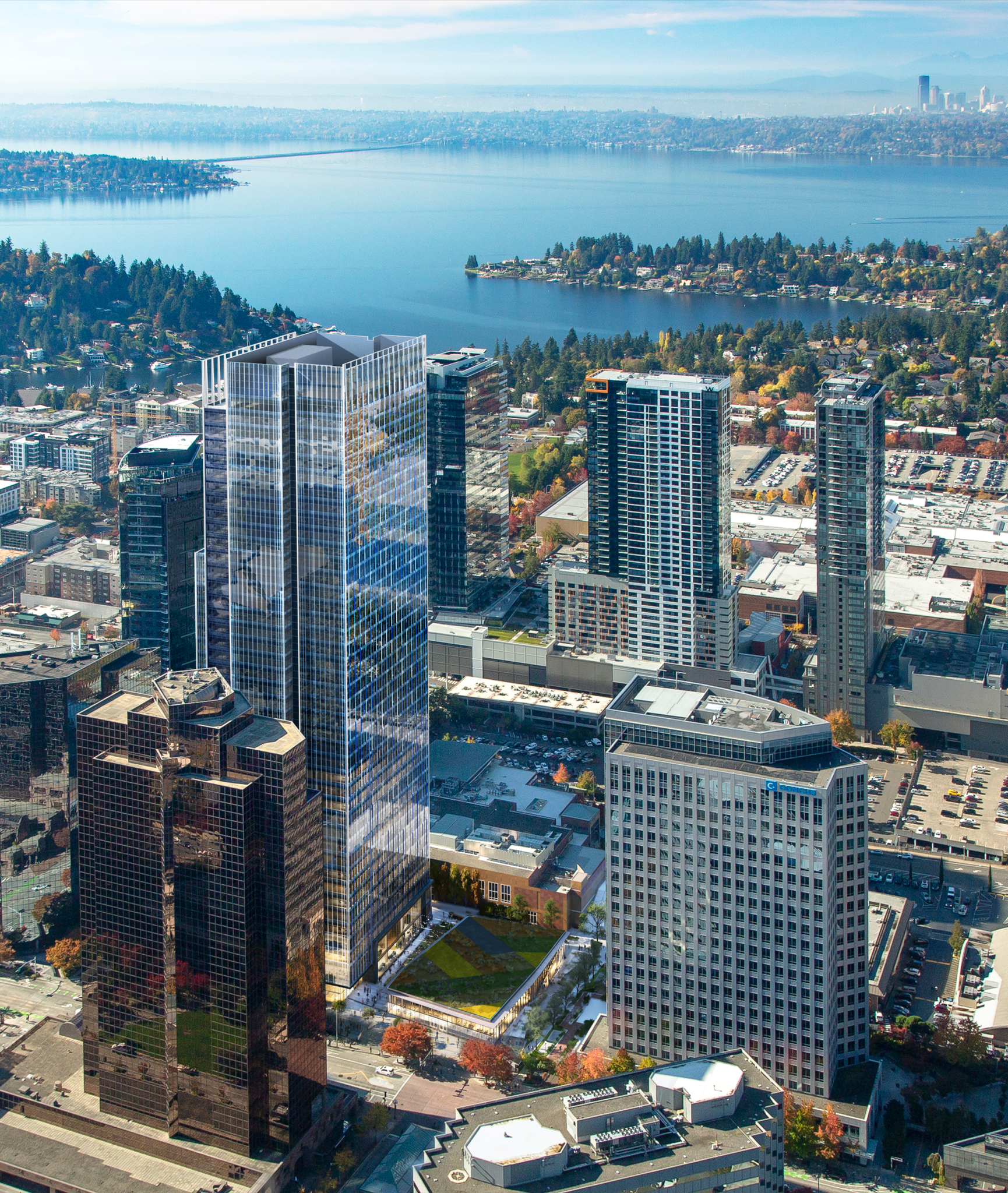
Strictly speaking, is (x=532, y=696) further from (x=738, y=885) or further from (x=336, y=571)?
(x=738, y=885)

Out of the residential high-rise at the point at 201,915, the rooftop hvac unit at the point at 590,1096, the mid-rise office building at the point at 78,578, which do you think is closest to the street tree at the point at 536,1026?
the residential high-rise at the point at 201,915

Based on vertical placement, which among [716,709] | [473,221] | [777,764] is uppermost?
[473,221]

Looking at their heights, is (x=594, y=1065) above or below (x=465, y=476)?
below

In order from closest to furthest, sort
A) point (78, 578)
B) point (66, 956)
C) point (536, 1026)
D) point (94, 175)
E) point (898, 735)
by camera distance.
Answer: point (536, 1026)
point (66, 956)
point (898, 735)
point (78, 578)
point (94, 175)

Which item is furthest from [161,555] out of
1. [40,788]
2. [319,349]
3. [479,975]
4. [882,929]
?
[882,929]

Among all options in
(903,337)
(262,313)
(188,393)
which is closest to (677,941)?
(188,393)

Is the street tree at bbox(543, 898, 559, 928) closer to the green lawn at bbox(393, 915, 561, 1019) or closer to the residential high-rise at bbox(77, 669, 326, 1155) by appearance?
the green lawn at bbox(393, 915, 561, 1019)

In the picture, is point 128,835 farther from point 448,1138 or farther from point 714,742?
point 714,742
